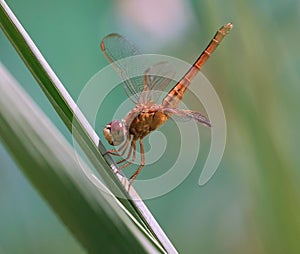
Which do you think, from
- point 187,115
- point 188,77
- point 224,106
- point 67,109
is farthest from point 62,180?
point 224,106

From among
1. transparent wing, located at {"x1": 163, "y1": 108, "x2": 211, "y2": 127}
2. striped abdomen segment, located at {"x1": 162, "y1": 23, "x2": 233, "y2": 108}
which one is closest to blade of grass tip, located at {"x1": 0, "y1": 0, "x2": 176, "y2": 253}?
transparent wing, located at {"x1": 163, "y1": 108, "x2": 211, "y2": 127}

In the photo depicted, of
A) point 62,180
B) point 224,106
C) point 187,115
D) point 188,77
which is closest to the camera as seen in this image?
point 62,180

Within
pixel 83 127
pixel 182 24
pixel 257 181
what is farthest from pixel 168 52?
pixel 83 127

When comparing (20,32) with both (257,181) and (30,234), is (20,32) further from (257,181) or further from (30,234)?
(30,234)

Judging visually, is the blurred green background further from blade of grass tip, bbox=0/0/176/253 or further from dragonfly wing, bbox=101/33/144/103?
blade of grass tip, bbox=0/0/176/253

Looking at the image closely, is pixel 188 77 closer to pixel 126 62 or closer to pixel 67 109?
pixel 126 62

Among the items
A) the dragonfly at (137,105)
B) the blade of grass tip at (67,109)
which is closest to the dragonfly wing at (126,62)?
the dragonfly at (137,105)

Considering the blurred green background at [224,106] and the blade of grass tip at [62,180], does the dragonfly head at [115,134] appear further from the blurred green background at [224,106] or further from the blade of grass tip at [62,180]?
the blade of grass tip at [62,180]
